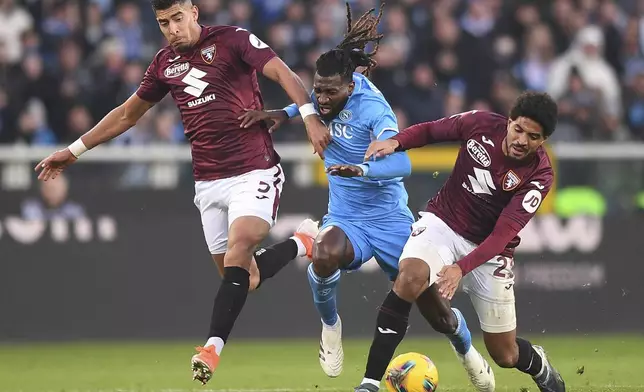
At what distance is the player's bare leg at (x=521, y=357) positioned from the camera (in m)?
8.60

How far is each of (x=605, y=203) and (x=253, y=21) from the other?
17.0ft

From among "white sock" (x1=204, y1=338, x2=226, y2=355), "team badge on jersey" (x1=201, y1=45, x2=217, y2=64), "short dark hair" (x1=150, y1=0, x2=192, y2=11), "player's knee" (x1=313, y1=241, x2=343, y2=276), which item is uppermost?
"short dark hair" (x1=150, y1=0, x2=192, y2=11)

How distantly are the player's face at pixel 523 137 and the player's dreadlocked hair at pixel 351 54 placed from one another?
1.30 metres

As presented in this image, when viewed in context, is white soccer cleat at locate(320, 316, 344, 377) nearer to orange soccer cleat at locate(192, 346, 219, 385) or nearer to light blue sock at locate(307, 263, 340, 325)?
light blue sock at locate(307, 263, 340, 325)

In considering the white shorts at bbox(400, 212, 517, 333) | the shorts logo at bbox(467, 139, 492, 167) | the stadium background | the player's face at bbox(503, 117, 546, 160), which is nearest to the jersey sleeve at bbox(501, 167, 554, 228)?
the player's face at bbox(503, 117, 546, 160)

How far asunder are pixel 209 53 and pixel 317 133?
43.6 inches

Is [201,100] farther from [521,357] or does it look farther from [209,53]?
[521,357]

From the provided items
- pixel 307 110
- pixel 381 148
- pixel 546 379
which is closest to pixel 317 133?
pixel 307 110

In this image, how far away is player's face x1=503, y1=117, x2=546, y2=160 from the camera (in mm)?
7961

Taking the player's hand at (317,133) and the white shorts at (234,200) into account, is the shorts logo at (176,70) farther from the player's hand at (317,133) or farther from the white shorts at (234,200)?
the player's hand at (317,133)

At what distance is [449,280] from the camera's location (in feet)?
25.1

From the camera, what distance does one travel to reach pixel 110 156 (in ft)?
47.2

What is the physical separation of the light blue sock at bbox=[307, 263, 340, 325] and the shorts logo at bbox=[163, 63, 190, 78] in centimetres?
172

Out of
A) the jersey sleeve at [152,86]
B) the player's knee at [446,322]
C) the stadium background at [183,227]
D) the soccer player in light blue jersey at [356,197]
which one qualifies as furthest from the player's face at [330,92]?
the stadium background at [183,227]
